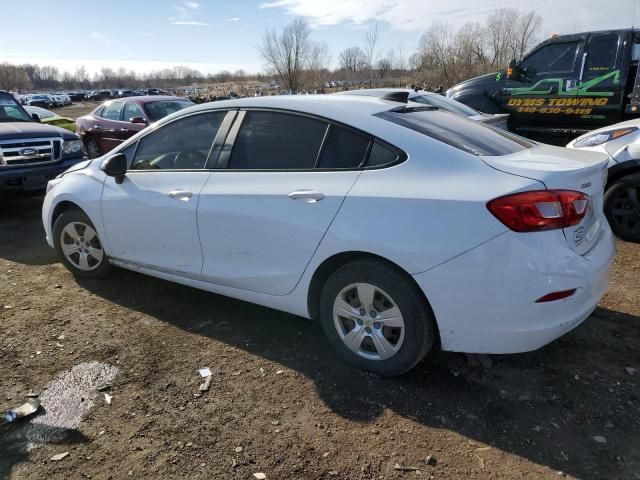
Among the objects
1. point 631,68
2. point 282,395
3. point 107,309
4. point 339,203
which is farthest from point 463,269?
point 631,68

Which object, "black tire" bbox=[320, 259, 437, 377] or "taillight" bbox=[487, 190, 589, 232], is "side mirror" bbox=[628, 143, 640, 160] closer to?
"taillight" bbox=[487, 190, 589, 232]

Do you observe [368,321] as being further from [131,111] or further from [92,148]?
[92,148]

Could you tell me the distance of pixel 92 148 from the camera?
11469 millimetres

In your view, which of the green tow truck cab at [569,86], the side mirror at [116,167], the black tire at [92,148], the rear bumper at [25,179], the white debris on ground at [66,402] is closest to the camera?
the white debris on ground at [66,402]

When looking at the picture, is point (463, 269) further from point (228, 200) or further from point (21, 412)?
point (21, 412)

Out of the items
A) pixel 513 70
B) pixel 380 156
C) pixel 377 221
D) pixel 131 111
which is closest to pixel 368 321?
pixel 377 221

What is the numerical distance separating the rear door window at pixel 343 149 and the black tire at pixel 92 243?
2.47 m

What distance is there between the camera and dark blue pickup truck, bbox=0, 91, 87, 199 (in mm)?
6602

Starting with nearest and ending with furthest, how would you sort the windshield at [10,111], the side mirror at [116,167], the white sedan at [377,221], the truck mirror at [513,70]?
the white sedan at [377,221], the side mirror at [116,167], the windshield at [10,111], the truck mirror at [513,70]

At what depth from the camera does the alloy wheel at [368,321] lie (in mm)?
2836

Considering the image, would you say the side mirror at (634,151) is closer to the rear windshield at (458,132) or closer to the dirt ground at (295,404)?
the dirt ground at (295,404)

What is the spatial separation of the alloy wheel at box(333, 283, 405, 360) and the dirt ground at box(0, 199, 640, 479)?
0.20 m

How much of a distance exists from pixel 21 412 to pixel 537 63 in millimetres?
9734

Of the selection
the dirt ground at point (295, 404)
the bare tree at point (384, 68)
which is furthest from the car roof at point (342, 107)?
the bare tree at point (384, 68)
